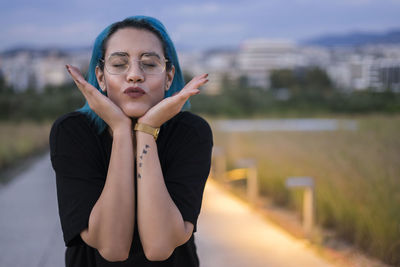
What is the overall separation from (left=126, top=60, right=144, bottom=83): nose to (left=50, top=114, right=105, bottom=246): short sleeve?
0.22 m

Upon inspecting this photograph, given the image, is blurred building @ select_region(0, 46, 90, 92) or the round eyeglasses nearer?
the round eyeglasses

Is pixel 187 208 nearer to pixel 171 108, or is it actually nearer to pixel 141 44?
pixel 171 108

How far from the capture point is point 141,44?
49.4 inches

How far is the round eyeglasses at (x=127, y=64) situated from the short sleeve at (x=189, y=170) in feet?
0.70

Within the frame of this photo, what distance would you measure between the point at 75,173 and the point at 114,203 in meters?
0.16

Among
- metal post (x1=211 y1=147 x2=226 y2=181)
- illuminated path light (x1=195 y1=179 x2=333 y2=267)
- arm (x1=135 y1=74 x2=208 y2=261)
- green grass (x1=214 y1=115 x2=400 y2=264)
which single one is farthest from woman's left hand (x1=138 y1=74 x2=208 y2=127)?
metal post (x1=211 y1=147 x2=226 y2=181)

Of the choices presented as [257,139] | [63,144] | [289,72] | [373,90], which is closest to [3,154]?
[257,139]

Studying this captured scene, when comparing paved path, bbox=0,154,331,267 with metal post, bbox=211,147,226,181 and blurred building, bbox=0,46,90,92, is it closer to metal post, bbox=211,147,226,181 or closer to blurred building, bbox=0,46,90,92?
metal post, bbox=211,147,226,181

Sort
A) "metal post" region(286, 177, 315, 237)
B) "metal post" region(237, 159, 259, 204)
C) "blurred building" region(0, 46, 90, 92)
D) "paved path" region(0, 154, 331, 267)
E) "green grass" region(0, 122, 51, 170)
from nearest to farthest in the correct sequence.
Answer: "paved path" region(0, 154, 331, 267) < "metal post" region(286, 177, 315, 237) < "metal post" region(237, 159, 259, 204) < "green grass" region(0, 122, 51, 170) < "blurred building" region(0, 46, 90, 92)

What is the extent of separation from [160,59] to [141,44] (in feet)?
0.23

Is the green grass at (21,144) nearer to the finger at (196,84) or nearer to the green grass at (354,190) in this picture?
the green grass at (354,190)

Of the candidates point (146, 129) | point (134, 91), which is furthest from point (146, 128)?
point (134, 91)

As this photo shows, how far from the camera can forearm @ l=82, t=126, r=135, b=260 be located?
114cm

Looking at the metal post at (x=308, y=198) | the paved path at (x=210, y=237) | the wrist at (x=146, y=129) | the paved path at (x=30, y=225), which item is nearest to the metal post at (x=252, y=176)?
the paved path at (x=210, y=237)
